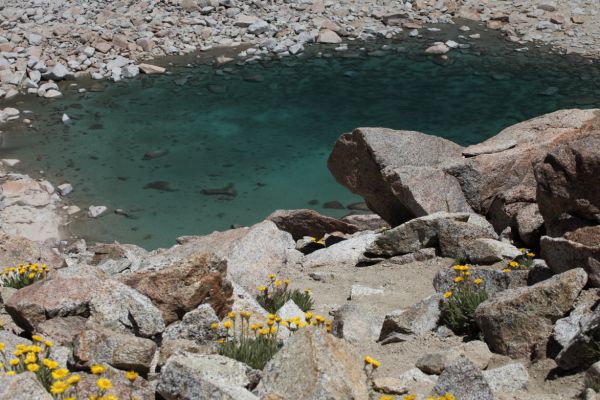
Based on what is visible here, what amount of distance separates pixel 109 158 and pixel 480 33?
20109 mm

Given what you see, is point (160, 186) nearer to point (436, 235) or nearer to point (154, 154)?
point (154, 154)

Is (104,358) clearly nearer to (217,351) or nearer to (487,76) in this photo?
(217,351)

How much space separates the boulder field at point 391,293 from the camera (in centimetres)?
698

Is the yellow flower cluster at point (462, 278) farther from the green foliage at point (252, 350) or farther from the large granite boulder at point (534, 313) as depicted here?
the green foliage at point (252, 350)

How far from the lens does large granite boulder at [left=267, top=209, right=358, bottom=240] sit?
16.6 meters

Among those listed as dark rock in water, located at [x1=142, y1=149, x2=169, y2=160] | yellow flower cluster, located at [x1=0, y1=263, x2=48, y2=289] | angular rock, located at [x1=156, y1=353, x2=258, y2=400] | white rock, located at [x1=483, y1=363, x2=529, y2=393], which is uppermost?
angular rock, located at [x1=156, y1=353, x2=258, y2=400]

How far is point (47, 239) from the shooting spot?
852 inches

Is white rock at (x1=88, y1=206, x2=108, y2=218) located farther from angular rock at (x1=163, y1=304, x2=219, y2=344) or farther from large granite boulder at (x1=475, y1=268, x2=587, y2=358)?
large granite boulder at (x1=475, y1=268, x2=587, y2=358)

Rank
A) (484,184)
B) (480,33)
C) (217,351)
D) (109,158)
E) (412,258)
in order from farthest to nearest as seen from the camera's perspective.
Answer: (480,33), (109,158), (484,184), (412,258), (217,351)

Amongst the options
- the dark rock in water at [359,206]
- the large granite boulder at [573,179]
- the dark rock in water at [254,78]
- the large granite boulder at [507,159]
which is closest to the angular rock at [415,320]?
the large granite boulder at [573,179]

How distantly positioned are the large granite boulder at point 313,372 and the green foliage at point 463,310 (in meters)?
2.71

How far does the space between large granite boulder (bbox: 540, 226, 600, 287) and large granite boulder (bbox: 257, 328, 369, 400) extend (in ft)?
11.4

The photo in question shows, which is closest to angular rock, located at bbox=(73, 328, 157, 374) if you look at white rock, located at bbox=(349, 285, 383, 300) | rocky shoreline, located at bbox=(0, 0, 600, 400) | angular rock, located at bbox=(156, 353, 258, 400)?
rocky shoreline, located at bbox=(0, 0, 600, 400)

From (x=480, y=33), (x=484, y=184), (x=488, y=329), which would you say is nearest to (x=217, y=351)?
(x=488, y=329)
